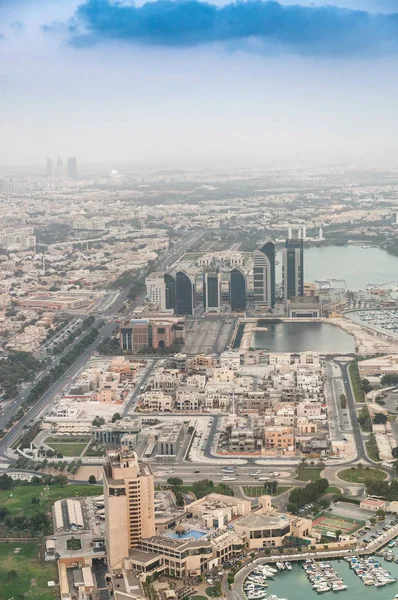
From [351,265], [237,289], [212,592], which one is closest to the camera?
[212,592]

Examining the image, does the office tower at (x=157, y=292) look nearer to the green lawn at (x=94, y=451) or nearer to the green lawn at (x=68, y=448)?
the green lawn at (x=68, y=448)

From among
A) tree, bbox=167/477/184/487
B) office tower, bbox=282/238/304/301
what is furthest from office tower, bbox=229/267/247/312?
tree, bbox=167/477/184/487

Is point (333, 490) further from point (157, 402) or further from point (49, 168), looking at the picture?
point (49, 168)

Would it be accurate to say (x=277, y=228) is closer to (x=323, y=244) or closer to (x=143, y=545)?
(x=323, y=244)

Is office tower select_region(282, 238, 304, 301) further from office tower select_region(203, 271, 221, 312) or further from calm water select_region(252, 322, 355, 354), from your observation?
calm water select_region(252, 322, 355, 354)

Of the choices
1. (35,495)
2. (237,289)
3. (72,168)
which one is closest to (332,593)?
(35,495)

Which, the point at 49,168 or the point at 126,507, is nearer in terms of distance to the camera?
the point at 126,507
